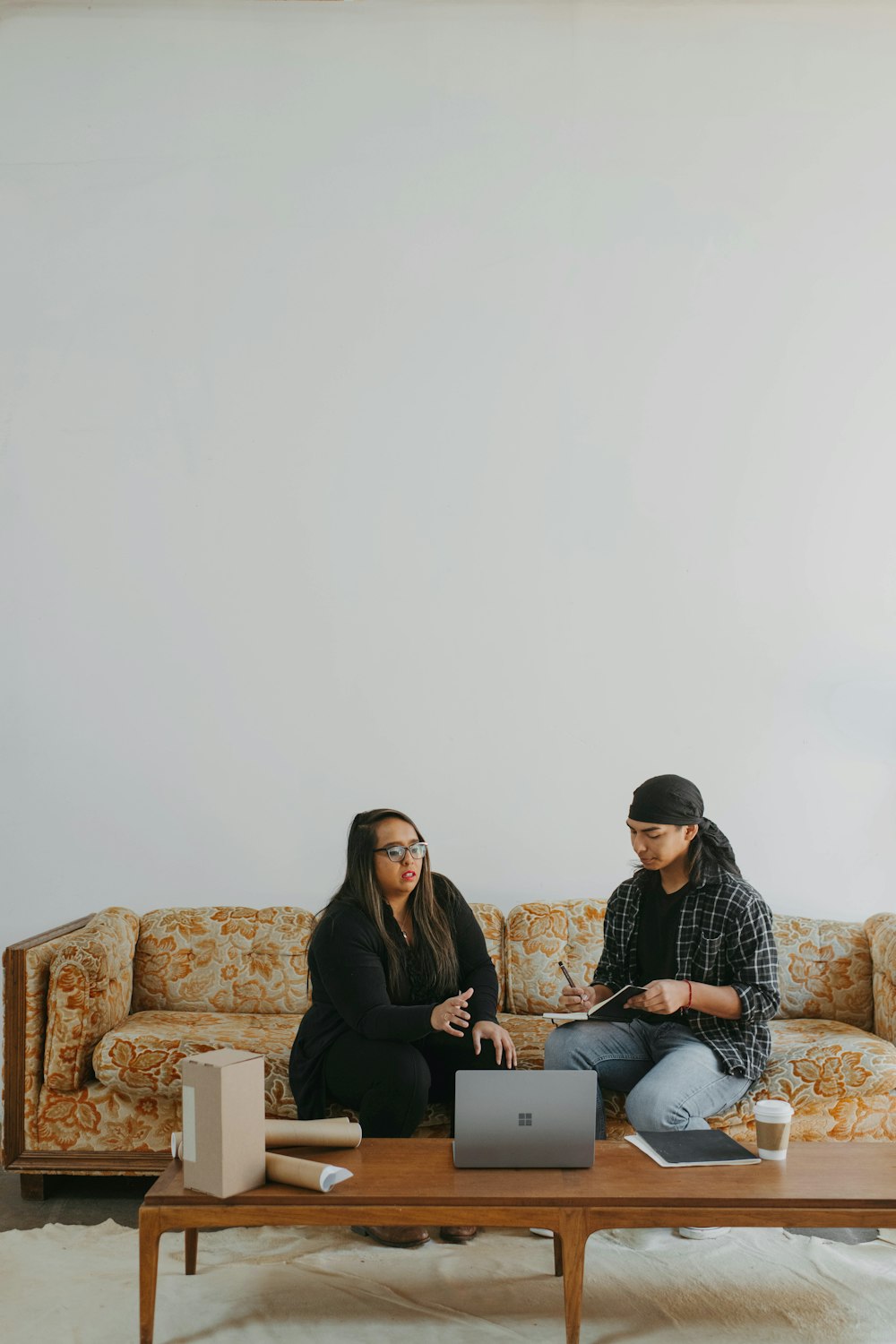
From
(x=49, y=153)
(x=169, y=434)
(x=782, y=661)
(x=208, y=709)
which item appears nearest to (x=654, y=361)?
(x=782, y=661)

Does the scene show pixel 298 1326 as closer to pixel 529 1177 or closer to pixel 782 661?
pixel 529 1177

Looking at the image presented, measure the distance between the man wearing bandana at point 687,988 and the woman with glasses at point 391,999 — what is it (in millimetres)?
237

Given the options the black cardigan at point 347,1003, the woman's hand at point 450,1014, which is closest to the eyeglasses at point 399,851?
the black cardigan at point 347,1003

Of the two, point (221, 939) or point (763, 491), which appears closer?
point (221, 939)

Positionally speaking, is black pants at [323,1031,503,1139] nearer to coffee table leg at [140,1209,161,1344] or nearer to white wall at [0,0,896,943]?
coffee table leg at [140,1209,161,1344]

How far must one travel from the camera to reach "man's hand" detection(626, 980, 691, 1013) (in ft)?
8.41

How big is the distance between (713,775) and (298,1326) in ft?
7.44

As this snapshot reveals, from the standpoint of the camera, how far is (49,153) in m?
4.06

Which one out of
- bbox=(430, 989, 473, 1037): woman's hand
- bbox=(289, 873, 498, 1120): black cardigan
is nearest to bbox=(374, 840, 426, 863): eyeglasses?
bbox=(289, 873, 498, 1120): black cardigan

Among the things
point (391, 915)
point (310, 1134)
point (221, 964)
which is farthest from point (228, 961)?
point (310, 1134)

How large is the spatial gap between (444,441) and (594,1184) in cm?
261

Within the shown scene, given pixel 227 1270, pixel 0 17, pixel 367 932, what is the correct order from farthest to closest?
1. pixel 0 17
2. pixel 367 932
3. pixel 227 1270

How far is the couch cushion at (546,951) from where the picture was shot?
3.39 meters

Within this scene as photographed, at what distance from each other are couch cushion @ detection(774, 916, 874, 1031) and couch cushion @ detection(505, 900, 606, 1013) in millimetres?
555
